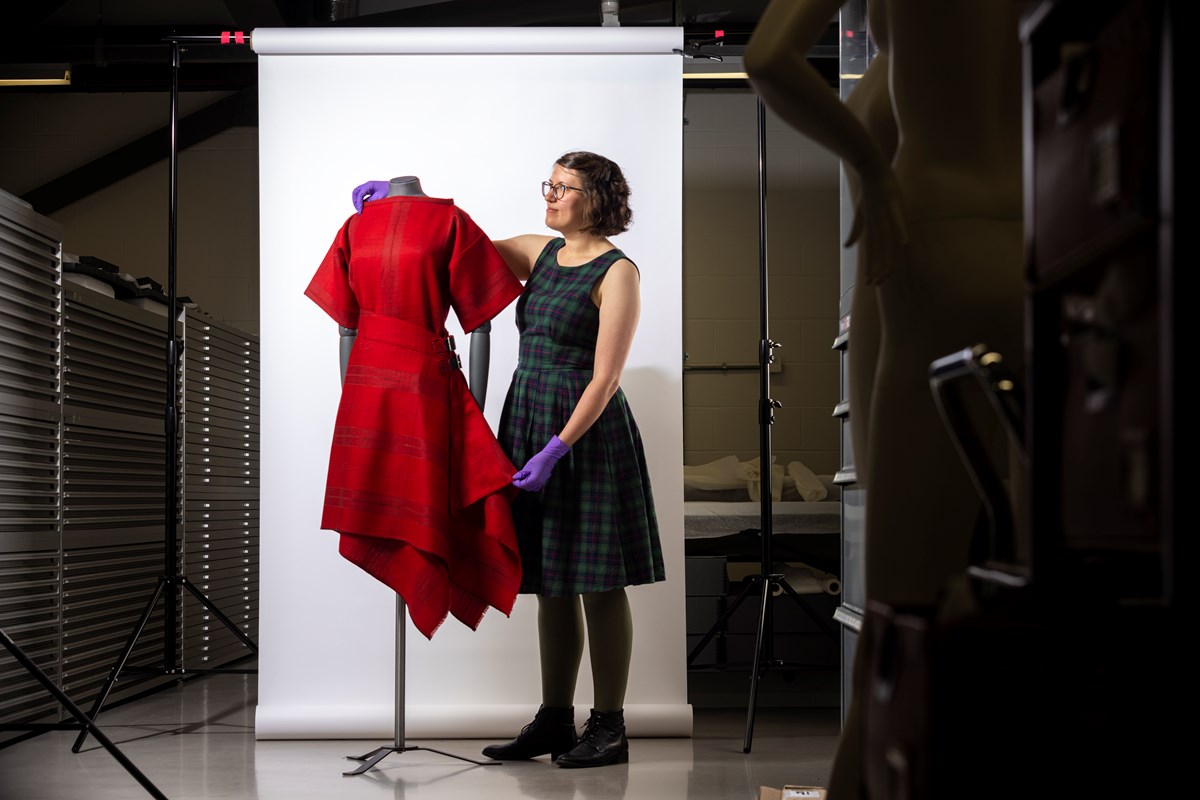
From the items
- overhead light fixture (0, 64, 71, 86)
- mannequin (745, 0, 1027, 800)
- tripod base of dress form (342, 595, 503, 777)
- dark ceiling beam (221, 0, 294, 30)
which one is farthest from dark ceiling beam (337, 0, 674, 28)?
mannequin (745, 0, 1027, 800)

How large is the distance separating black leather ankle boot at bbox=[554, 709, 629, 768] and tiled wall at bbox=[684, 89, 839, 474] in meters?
3.57

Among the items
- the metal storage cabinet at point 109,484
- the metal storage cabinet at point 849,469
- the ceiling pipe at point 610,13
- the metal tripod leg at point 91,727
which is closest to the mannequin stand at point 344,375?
the metal tripod leg at point 91,727

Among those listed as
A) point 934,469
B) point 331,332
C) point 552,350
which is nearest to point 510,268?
point 552,350

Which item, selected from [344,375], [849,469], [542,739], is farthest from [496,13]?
[849,469]

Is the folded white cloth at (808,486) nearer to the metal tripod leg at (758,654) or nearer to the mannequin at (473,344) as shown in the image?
the metal tripod leg at (758,654)

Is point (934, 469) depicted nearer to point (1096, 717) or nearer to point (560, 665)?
point (1096, 717)

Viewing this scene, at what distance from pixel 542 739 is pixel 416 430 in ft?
3.37

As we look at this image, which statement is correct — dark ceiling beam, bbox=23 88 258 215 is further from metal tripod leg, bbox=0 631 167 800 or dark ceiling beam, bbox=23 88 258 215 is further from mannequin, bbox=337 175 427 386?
metal tripod leg, bbox=0 631 167 800

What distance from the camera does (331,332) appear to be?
383 centimetres

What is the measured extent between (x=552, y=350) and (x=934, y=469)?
→ 6.55 ft

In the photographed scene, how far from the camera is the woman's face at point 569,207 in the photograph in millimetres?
3533

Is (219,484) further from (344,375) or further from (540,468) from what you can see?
Answer: (540,468)

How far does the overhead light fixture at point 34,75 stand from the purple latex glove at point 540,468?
2.53m

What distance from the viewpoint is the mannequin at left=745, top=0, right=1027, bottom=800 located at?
1.56 m
